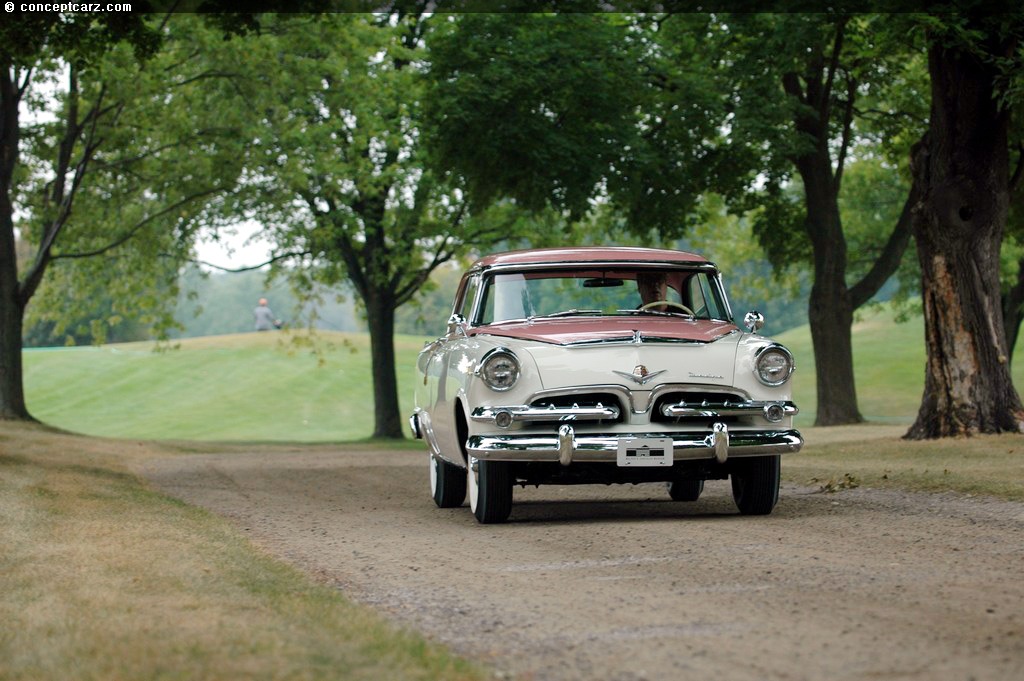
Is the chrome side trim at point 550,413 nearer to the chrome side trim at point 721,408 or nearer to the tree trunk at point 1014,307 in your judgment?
the chrome side trim at point 721,408

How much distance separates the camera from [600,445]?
982 centimetres

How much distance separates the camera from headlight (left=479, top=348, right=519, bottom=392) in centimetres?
998

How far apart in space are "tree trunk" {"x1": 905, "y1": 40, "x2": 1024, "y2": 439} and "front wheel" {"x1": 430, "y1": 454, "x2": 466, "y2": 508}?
7808mm

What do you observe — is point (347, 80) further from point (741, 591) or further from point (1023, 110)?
point (741, 591)

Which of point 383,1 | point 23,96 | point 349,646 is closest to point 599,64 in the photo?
point 383,1

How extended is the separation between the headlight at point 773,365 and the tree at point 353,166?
1713 centimetres

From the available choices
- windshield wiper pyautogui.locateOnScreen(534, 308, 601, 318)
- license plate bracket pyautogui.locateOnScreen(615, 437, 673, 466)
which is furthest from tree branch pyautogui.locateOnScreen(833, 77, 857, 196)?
license plate bracket pyautogui.locateOnScreen(615, 437, 673, 466)

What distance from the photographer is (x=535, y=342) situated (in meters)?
10.3

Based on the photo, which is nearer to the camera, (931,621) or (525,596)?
(931,621)

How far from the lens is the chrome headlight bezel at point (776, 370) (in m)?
10.3

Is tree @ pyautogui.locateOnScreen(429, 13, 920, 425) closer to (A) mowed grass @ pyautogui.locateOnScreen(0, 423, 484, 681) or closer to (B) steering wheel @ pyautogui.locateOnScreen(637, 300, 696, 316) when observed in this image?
(B) steering wheel @ pyautogui.locateOnScreen(637, 300, 696, 316)

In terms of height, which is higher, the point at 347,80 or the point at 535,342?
the point at 347,80

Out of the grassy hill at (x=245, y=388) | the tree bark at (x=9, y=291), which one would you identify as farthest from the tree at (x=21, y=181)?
the grassy hill at (x=245, y=388)

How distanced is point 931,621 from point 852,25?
20355mm
